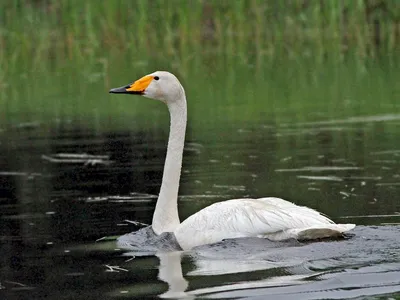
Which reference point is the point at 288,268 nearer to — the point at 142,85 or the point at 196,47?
the point at 142,85

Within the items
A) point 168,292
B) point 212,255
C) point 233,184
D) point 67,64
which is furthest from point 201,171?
point 67,64

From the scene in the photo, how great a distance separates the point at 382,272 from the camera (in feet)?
25.6

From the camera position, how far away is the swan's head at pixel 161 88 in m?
10.1

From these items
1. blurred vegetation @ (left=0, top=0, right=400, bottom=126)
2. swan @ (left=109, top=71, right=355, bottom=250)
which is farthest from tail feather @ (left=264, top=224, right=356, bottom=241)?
blurred vegetation @ (left=0, top=0, right=400, bottom=126)

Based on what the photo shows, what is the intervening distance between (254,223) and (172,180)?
125cm

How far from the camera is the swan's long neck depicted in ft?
32.3

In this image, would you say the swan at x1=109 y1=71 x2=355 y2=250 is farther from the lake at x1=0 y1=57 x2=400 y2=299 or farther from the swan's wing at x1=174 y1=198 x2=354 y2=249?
the lake at x1=0 y1=57 x2=400 y2=299

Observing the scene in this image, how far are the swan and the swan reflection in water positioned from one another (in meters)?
0.09

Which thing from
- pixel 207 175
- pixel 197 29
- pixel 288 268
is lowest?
pixel 288 268

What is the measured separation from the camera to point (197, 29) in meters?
26.6

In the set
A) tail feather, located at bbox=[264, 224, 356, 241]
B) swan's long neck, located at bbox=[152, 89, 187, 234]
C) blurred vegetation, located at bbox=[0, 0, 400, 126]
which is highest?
blurred vegetation, located at bbox=[0, 0, 400, 126]

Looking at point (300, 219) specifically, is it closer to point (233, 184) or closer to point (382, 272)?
point (382, 272)

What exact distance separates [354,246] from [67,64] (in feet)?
59.9

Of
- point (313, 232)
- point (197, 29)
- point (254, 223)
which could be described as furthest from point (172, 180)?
point (197, 29)
